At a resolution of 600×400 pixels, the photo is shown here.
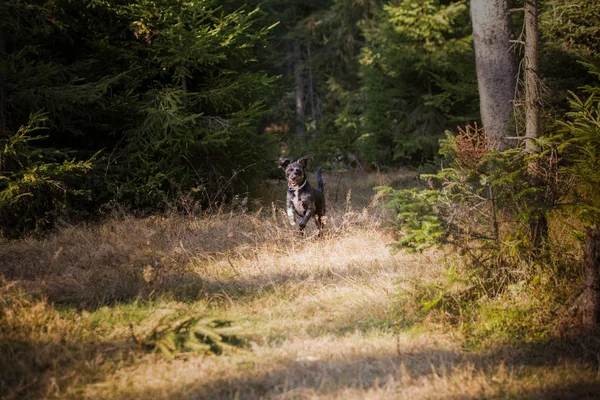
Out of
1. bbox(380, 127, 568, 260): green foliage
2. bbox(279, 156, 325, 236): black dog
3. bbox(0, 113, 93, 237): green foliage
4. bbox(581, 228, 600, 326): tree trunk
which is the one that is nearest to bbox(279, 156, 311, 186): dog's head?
bbox(279, 156, 325, 236): black dog

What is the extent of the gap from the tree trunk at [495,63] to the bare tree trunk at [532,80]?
2352mm

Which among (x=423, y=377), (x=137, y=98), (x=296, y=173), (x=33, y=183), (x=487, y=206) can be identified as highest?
(x=137, y=98)

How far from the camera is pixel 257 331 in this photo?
189 inches

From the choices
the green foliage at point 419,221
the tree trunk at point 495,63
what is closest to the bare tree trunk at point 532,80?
the green foliage at point 419,221

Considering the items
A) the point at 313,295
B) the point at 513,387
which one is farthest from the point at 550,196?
the point at 313,295

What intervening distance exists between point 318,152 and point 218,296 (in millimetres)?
15885

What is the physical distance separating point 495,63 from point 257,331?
6.24 m

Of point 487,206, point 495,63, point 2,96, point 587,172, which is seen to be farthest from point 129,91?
point 587,172

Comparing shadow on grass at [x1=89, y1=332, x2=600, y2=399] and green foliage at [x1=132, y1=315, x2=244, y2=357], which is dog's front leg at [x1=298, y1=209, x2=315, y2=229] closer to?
green foliage at [x1=132, y1=315, x2=244, y2=357]

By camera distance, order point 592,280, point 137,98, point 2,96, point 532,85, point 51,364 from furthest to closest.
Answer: point 137,98 < point 2,96 < point 532,85 < point 592,280 < point 51,364

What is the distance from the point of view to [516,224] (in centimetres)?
571

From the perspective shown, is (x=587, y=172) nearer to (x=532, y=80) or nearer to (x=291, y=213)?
(x=532, y=80)

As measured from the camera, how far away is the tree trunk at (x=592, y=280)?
15.3 feet

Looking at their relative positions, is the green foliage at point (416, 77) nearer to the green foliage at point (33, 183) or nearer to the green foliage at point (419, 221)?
the green foliage at point (419, 221)
